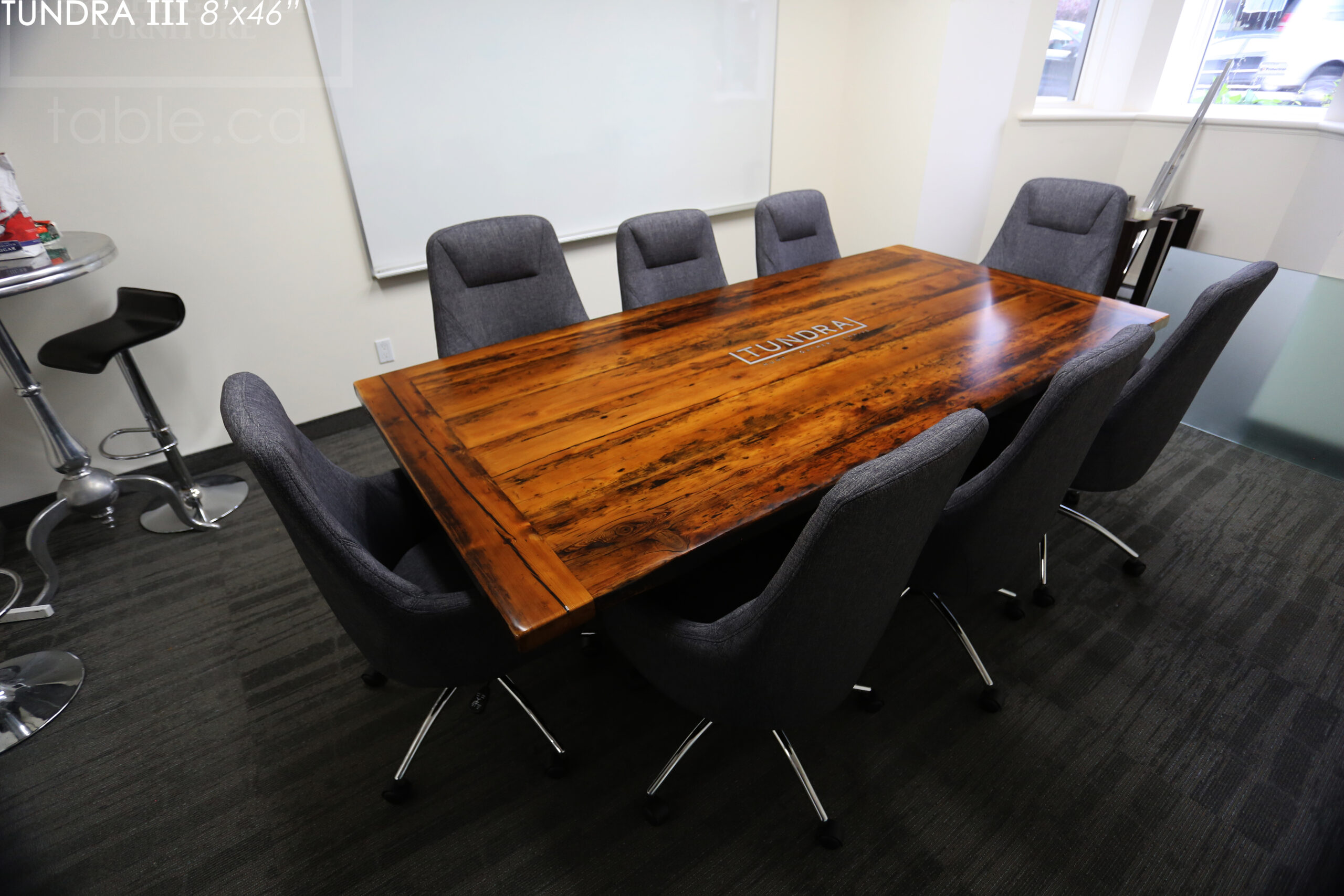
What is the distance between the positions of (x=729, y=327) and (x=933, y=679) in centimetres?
119

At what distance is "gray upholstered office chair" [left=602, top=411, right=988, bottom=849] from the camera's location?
878 millimetres

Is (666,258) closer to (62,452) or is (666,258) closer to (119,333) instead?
(119,333)

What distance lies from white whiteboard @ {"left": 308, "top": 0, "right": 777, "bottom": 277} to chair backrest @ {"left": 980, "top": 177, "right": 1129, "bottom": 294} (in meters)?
1.65

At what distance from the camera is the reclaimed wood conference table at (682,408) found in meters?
1.12

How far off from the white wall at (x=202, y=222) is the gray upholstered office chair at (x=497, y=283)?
94cm

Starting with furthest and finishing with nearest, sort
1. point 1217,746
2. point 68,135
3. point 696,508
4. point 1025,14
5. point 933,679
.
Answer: point 1025,14
point 68,135
point 933,679
point 1217,746
point 696,508

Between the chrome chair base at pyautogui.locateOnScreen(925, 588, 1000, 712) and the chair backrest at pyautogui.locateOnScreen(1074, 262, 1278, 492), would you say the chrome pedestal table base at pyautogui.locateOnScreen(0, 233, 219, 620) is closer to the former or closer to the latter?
the chrome chair base at pyautogui.locateOnScreen(925, 588, 1000, 712)

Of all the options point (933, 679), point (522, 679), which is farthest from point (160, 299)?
point (933, 679)

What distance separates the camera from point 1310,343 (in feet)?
8.13

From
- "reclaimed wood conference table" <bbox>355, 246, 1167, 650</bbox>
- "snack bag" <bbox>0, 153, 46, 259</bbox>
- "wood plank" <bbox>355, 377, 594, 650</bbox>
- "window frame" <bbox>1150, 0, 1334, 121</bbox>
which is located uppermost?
"window frame" <bbox>1150, 0, 1334, 121</bbox>

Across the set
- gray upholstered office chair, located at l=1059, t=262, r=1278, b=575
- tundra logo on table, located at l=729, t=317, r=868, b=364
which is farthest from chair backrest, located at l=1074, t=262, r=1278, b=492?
tundra logo on table, located at l=729, t=317, r=868, b=364

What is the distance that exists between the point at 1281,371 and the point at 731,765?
9.09 feet

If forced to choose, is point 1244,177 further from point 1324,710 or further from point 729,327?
point 729,327

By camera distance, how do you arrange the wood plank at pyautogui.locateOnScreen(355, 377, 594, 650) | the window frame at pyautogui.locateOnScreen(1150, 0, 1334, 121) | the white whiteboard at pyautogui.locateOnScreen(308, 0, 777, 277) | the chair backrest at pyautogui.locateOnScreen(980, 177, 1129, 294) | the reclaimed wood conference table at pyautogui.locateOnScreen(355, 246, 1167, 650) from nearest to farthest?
the wood plank at pyautogui.locateOnScreen(355, 377, 594, 650), the reclaimed wood conference table at pyautogui.locateOnScreen(355, 246, 1167, 650), the chair backrest at pyautogui.locateOnScreen(980, 177, 1129, 294), the white whiteboard at pyautogui.locateOnScreen(308, 0, 777, 277), the window frame at pyautogui.locateOnScreen(1150, 0, 1334, 121)
